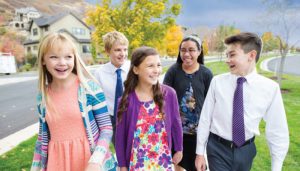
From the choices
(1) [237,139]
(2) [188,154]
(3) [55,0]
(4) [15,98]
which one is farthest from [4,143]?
(3) [55,0]

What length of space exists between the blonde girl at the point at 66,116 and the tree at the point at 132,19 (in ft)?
29.4

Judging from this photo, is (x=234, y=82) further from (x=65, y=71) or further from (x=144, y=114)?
(x=65, y=71)

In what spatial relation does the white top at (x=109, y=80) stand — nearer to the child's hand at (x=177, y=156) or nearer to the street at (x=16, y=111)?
the child's hand at (x=177, y=156)

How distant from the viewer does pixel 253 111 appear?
2.28 metres

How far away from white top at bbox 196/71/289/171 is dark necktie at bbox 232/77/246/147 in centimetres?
4

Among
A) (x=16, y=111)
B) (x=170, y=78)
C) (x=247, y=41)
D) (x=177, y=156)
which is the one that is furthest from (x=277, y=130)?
(x=16, y=111)

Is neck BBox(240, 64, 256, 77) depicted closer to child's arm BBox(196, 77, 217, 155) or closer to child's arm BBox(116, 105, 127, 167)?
child's arm BBox(196, 77, 217, 155)

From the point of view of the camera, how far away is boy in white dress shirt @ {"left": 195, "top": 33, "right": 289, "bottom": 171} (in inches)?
87.6

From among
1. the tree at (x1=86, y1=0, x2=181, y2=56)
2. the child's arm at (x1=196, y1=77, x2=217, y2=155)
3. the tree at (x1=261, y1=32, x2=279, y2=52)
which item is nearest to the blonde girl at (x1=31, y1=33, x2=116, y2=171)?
the child's arm at (x1=196, y1=77, x2=217, y2=155)

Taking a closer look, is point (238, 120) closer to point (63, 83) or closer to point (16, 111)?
point (63, 83)

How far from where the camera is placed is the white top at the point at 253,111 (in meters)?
2.21

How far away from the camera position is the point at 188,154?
119 inches

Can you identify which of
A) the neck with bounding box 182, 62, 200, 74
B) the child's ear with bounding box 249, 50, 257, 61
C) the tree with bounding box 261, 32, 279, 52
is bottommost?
the neck with bounding box 182, 62, 200, 74

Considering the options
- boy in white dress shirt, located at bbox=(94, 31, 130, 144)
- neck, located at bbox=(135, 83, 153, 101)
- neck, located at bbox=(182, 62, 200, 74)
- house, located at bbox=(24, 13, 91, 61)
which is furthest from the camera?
house, located at bbox=(24, 13, 91, 61)
